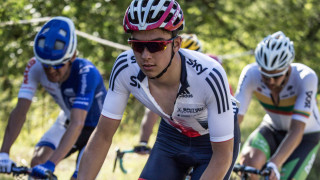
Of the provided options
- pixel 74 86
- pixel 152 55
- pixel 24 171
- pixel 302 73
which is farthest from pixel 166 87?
pixel 302 73

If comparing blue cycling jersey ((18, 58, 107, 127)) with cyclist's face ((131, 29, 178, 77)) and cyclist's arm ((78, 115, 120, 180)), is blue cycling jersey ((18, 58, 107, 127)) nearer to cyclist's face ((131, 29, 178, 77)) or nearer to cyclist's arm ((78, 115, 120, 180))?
cyclist's arm ((78, 115, 120, 180))

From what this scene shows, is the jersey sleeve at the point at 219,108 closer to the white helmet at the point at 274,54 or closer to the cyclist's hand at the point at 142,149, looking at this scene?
the cyclist's hand at the point at 142,149

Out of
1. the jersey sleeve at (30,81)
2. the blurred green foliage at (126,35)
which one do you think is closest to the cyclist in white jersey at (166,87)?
the jersey sleeve at (30,81)

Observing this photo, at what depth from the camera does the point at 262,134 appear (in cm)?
642

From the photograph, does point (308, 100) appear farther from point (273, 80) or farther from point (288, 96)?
point (273, 80)

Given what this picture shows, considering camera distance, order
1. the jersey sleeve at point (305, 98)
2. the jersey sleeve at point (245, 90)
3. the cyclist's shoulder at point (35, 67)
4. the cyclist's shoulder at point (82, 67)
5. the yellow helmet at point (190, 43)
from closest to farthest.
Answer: the cyclist's shoulder at point (82, 67)
the cyclist's shoulder at point (35, 67)
the jersey sleeve at point (305, 98)
the jersey sleeve at point (245, 90)
the yellow helmet at point (190, 43)

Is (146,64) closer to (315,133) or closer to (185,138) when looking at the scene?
(185,138)

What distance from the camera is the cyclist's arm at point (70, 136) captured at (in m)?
4.77

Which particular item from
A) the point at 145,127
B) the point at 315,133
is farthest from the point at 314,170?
the point at 145,127

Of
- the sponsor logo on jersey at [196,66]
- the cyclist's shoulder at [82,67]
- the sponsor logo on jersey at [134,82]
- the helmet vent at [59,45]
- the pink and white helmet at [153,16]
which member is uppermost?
the pink and white helmet at [153,16]

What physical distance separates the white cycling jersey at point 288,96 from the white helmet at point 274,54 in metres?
0.24

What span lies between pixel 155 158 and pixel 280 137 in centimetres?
279

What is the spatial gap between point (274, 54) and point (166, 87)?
251cm

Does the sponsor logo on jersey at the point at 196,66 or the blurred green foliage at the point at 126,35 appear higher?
the sponsor logo on jersey at the point at 196,66
